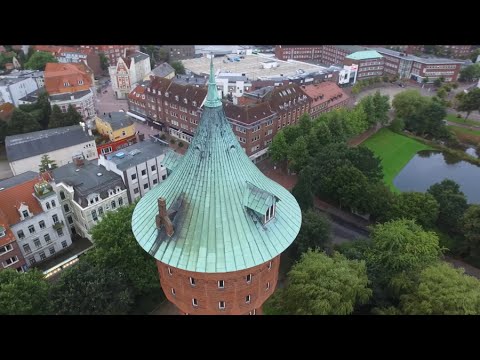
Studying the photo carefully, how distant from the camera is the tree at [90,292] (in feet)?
116

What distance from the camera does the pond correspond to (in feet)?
232

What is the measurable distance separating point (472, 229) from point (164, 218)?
46535 millimetres

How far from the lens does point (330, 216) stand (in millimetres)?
59750

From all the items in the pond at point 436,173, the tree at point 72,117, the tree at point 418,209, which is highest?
the tree at point 72,117

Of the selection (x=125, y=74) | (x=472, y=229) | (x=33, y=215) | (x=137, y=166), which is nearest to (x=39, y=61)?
(x=125, y=74)

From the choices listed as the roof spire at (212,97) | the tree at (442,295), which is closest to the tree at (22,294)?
the roof spire at (212,97)

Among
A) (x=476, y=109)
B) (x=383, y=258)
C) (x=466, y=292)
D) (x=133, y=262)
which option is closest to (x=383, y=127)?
(x=476, y=109)

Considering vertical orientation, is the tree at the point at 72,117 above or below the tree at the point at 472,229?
above

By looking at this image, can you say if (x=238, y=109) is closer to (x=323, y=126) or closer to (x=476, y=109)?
(x=323, y=126)

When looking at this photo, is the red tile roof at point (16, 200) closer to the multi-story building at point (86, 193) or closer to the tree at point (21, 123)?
the multi-story building at point (86, 193)

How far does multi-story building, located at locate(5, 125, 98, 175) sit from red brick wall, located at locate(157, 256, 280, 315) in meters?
54.7

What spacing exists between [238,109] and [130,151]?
2374 centimetres

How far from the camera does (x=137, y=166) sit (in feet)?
180

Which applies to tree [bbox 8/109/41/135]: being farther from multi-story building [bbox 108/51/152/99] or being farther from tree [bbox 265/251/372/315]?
tree [bbox 265/251/372/315]
